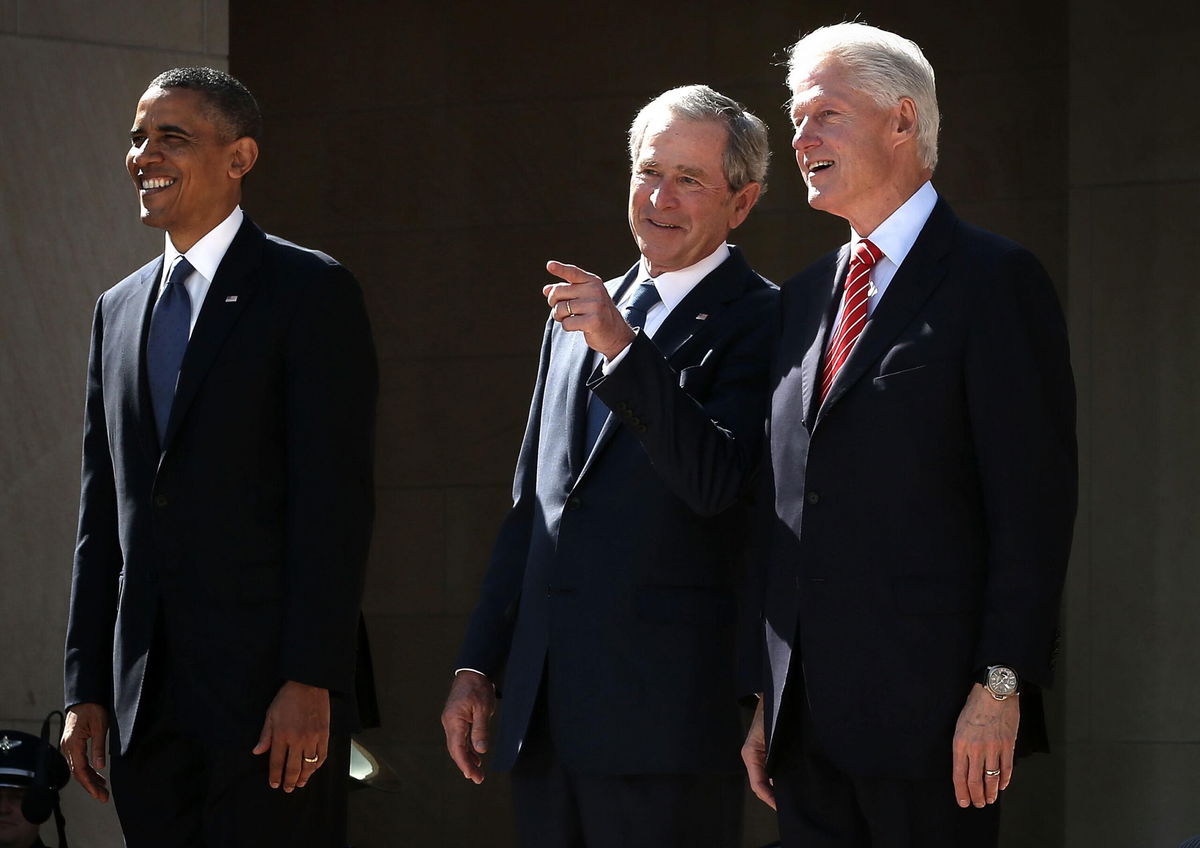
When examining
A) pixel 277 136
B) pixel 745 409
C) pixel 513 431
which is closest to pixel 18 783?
pixel 745 409

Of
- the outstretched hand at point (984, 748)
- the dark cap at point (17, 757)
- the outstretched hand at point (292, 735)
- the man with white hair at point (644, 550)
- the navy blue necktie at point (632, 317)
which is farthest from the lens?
the dark cap at point (17, 757)

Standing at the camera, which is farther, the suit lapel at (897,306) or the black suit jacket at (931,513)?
the suit lapel at (897,306)

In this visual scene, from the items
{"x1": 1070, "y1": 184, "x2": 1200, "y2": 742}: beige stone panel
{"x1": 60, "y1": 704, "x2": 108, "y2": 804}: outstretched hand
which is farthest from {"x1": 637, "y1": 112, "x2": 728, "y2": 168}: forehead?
{"x1": 1070, "y1": 184, "x2": 1200, "y2": 742}: beige stone panel

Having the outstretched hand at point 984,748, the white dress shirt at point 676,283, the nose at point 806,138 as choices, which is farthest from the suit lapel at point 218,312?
the outstretched hand at point 984,748

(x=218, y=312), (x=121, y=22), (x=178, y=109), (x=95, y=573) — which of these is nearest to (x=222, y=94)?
(x=178, y=109)

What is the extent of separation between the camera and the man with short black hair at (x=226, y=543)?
3.20 m

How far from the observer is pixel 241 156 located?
11.5 feet

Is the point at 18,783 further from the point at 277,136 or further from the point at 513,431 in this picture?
the point at 277,136

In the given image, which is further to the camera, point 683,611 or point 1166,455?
point 1166,455

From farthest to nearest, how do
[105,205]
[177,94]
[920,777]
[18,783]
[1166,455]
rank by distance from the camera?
1. [1166,455]
2. [105,205]
3. [18,783]
4. [177,94]
5. [920,777]

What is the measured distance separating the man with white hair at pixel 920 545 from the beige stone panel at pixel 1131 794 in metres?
3.49

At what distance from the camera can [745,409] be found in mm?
3176

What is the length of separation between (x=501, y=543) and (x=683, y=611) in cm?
49

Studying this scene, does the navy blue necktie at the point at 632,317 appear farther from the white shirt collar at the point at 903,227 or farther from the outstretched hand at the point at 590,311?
the white shirt collar at the point at 903,227
